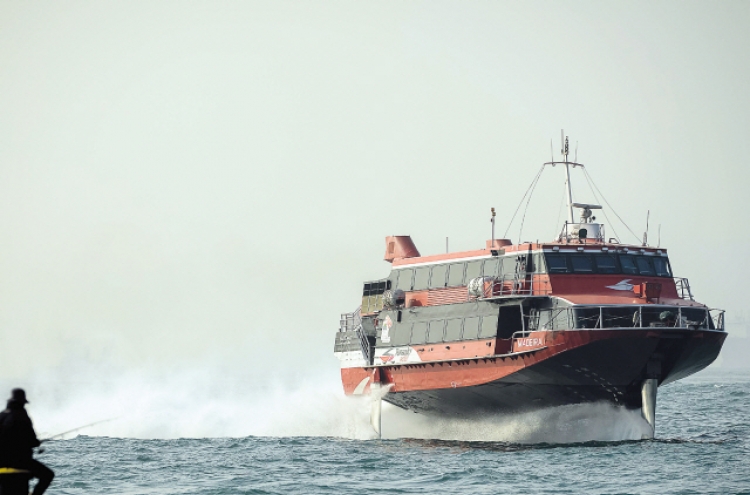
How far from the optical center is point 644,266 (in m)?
34.8

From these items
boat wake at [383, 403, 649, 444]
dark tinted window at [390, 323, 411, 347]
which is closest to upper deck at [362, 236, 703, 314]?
dark tinted window at [390, 323, 411, 347]

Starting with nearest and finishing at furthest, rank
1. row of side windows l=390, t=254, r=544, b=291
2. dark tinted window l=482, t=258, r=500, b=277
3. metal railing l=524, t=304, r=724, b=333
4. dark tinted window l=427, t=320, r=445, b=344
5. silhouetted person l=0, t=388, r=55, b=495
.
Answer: silhouetted person l=0, t=388, r=55, b=495 → metal railing l=524, t=304, r=724, b=333 → row of side windows l=390, t=254, r=544, b=291 → dark tinted window l=482, t=258, r=500, b=277 → dark tinted window l=427, t=320, r=445, b=344

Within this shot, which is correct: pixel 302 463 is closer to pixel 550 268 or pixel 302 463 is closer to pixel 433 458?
pixel 433 458

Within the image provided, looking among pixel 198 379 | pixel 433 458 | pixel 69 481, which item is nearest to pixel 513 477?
pixel 433 458

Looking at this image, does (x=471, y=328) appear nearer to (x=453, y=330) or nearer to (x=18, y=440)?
(x=453, y=330)

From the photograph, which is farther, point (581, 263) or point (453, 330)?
point (453, 330)

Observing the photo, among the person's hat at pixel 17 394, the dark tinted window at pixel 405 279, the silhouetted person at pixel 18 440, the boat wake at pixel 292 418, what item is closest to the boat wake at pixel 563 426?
the boat wake at pixel 292 418

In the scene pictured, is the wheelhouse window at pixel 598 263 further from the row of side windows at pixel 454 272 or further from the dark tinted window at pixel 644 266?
the row of side windows at pixel 454 272

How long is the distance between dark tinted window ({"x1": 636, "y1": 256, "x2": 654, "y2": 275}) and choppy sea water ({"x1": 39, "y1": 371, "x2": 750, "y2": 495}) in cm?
493

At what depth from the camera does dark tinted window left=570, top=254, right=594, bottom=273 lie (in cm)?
3388

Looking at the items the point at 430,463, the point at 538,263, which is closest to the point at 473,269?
the point at 538,263

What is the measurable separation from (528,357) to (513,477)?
643cm

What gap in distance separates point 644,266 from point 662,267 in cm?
96

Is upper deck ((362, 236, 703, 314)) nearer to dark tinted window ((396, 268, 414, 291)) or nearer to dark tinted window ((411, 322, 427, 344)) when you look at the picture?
dark tinted window ((411, 322, 427, 344))
